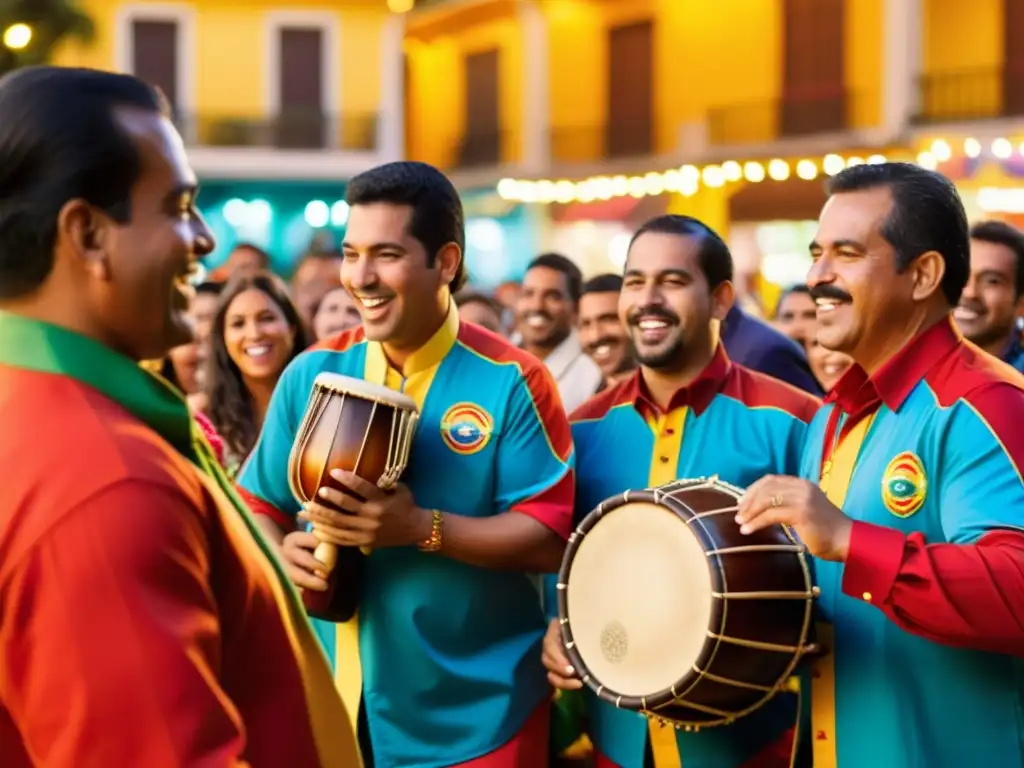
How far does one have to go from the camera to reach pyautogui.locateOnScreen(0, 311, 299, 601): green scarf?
183cm

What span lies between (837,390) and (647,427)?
0.88 meters

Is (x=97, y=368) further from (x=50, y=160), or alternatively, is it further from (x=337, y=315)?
(x=337, y=315)

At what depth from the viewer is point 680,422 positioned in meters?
4.28

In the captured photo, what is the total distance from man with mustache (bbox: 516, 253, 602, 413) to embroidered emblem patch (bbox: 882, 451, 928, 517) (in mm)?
4195

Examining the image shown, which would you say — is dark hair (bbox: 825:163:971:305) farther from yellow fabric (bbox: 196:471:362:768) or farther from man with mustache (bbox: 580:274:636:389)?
man with mustache (bbox: 580:274:636:389)

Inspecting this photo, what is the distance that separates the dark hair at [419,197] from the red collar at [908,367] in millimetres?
1245

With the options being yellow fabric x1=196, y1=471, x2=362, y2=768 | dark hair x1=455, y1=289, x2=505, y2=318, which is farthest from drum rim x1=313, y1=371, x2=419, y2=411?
dark hair x1=455, y1=289, x2=505, y2=318

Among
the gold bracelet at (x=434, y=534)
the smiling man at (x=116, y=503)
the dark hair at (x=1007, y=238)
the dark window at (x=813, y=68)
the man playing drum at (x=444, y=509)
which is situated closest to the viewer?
the smiling man at (x=116, y=503)

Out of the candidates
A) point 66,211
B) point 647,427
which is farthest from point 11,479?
point 647,427

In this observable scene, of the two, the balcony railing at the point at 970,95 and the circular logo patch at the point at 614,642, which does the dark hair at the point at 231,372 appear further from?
the balcony railing at the point at 970,95

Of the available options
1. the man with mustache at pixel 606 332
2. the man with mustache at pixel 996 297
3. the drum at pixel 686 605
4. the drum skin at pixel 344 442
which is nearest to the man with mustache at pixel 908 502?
the drum at pixel 686 605

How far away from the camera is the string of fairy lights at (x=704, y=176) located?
66.0 feet

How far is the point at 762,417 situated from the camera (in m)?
4.23

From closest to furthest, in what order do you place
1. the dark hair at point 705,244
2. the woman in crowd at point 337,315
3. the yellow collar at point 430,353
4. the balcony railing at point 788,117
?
the yellow collar at point 430,353 < the dark hair at point 705,244 < the woman in crowd at point 337,315 < the balcony railing at point 788,117
